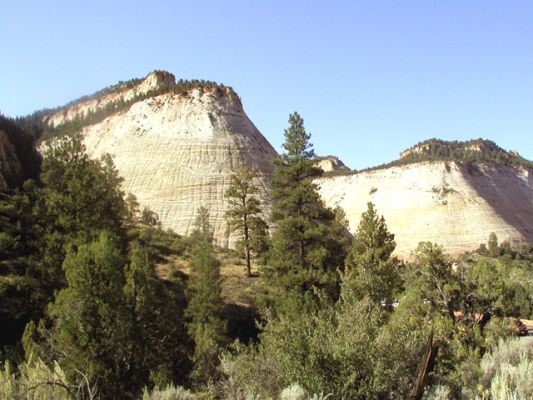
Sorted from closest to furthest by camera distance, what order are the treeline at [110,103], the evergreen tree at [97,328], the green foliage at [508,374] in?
the green foliage at [508,374]
the evergreen tree at [97,328]
the treeline at [110,103]

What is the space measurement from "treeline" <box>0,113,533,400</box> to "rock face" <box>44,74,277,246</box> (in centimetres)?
2301

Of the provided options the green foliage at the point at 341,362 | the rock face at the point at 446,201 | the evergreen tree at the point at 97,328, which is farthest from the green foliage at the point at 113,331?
the rock face at the point at 446,201

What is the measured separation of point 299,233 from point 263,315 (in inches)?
442

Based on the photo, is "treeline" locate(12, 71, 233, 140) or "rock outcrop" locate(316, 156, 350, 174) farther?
"rock outcrop" locate(316, 156, 350, 174)

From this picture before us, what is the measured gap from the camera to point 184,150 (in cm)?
6975

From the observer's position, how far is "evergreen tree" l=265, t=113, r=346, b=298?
28.7 m

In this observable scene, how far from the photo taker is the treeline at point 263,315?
33.1 feet

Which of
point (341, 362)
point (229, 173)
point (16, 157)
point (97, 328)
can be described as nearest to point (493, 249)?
point (229, 173)

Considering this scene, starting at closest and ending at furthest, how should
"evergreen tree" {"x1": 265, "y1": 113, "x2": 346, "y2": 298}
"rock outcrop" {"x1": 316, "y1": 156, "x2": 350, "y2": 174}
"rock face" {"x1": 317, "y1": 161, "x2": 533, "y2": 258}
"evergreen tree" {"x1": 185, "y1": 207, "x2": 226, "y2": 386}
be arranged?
"evergreen tree" {"x1": 185, "y1": 207, "x2": 226, "y2": 386} < "evergreen tree" {"x1": 265, "y1": 113, "x2": 346, "y2": 298} < "rock face" {"x1": 317, "y1": 161, "x2": 533, "y2": 258} < "rock outcrop" {"x1": 316, "y1": 156, "x2": 350, "y2": 174}

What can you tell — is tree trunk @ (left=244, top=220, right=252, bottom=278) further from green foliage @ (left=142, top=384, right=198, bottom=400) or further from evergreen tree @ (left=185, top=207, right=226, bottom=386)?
green foliage @ (left=142, top=384, right=198, bottom=400)

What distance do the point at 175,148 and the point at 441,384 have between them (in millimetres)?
62948

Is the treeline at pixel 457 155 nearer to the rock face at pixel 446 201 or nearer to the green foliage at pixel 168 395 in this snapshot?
the rock face at pixel 446 201

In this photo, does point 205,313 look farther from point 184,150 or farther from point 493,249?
point 493,249

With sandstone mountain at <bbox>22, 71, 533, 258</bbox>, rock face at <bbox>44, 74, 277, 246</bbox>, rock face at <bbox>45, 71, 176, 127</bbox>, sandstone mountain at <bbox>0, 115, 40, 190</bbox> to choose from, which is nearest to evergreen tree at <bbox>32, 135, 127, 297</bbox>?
sandstone mountain at <bbox>0, 115, 40, 190</bbox>
